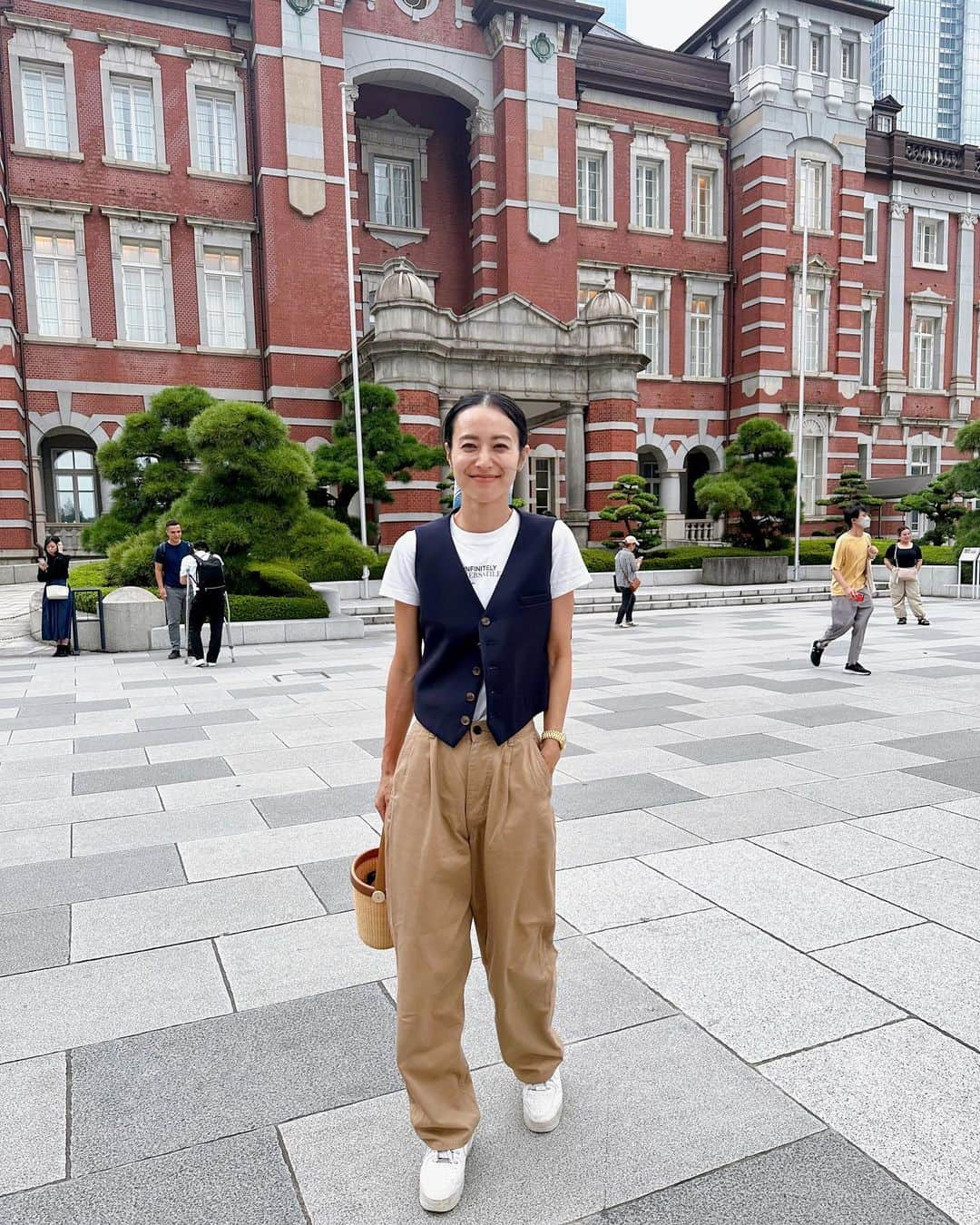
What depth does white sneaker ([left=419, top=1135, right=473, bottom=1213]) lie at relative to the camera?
1.98 meters

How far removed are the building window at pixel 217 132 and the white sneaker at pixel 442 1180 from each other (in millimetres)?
27659

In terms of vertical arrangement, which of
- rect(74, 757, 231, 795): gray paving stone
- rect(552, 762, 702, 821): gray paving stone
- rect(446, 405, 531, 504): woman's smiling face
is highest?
rect(446, 405, 531, 504): woman's smiling face

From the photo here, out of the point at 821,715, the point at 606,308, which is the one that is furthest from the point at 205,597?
the point at 606,308

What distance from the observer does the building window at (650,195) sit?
29.9 metres

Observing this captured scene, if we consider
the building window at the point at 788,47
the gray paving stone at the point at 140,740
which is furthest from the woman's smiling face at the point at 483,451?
the building window at the point at 788,47

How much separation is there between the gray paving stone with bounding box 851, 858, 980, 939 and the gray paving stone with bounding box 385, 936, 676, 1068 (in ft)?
4.42

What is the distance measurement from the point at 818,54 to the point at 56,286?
27086mm

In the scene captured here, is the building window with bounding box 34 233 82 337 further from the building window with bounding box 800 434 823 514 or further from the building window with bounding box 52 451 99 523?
the building window with bounding box 800 434 823 514

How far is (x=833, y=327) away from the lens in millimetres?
31859

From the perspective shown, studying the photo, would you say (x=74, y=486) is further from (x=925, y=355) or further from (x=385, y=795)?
(x=925, y=355)

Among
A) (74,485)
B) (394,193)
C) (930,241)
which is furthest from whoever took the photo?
(930,241)

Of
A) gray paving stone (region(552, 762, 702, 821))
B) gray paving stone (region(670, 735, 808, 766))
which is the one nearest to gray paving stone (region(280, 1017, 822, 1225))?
gray paving stone (region(552, 762, 702, 821))

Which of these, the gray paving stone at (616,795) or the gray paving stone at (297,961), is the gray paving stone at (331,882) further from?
the gray paving stone at (616,795)

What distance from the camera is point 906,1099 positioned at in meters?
2.35
